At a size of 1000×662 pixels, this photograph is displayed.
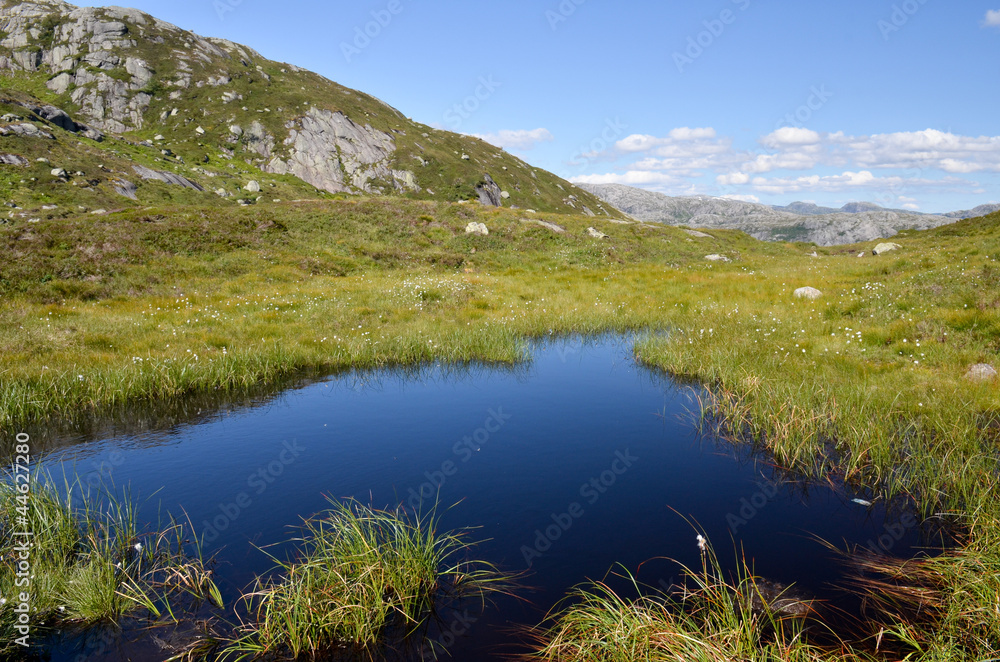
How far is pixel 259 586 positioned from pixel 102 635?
4.59ft

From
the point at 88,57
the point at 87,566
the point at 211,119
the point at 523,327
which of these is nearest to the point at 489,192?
the point at 211,119

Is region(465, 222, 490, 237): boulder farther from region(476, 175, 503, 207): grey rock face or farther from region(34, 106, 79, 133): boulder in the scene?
region(34, 106, 79, 133): boulder

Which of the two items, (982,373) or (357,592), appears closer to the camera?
(357,592)

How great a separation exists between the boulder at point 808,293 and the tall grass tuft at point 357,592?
65.5ft

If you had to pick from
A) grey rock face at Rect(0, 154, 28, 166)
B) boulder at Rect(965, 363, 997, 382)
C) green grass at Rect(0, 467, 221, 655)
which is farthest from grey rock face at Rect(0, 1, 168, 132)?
boulder at Rect(965, 363, 997, 382)

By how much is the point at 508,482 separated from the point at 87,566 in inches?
212

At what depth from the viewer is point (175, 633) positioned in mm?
4969

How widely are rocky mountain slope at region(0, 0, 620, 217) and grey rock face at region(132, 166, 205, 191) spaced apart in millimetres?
262

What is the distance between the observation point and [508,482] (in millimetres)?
8102

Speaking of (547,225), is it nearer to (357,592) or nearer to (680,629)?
(357,592)

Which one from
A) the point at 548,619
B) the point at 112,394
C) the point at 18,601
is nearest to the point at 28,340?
the point at 112,394

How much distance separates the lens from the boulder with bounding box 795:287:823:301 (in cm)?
2081

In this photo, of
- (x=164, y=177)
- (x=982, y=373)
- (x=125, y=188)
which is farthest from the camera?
(x=164, y=177)

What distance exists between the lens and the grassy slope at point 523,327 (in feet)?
27.9
